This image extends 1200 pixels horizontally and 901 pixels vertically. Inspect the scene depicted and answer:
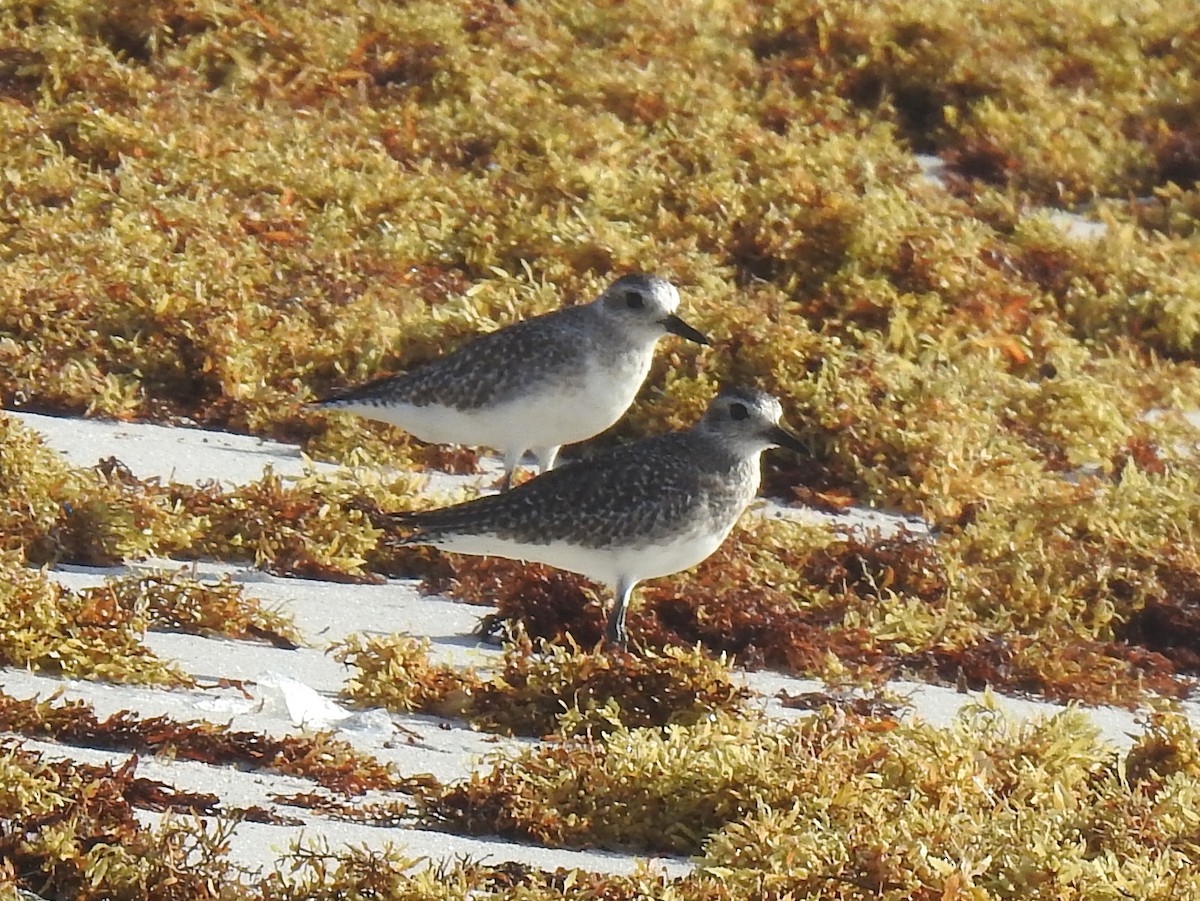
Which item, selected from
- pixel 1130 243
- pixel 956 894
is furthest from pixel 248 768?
pixel 1130 243

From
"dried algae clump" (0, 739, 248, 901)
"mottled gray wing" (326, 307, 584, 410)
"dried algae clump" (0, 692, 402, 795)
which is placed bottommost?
"mottled gray wing" (326, 307, 584, 410)

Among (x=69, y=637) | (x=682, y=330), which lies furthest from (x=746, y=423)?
(x=69, y=637)

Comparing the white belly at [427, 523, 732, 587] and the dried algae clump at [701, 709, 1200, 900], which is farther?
the white belly at [427, 523, 732, 587]

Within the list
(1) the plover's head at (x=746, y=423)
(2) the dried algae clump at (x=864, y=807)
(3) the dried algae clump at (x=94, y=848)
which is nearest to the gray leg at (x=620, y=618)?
(1) the plover's head at (x=746, y=423)

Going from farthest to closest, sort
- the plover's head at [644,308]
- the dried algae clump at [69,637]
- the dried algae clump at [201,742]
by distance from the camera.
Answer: the plover's head at [644,308]
the dried algae clump at [69,637]
the dried algae clump at [201,742]

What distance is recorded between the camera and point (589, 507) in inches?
311

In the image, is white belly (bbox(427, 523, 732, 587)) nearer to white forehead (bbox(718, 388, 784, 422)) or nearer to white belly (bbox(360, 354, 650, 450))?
white forehead (bbox(718, 388, 784, 422))

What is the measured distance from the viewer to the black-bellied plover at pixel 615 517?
762 centimetres

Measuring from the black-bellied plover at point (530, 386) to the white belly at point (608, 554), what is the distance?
1.44 meters

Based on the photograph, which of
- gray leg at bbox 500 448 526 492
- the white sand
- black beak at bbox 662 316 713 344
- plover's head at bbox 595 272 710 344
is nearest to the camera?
the white sand

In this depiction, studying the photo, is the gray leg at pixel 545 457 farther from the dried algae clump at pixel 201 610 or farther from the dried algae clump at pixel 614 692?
the dried algae clump at pixel 614 692

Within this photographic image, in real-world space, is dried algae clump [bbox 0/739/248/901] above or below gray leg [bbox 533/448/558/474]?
above

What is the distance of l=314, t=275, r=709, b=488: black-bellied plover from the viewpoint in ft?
29.9

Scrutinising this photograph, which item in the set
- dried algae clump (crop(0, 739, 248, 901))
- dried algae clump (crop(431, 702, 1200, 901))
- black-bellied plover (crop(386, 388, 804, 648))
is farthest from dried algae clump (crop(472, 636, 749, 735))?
dried algae clump (crop(0, 739, 248, 901))
